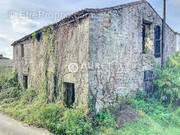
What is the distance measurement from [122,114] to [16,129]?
4.72 m

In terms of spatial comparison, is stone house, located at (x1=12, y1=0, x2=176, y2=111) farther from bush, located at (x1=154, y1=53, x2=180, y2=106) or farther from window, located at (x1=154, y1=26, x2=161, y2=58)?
bush, located at (x1=154, y1=53, x2=180, y2=106)

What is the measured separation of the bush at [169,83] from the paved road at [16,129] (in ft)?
21.1

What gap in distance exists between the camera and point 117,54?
6809mm

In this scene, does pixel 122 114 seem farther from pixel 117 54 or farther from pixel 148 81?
pixel 148 81

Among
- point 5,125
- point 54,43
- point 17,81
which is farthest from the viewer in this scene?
point 17,81

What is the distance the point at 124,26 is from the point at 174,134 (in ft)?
17.0

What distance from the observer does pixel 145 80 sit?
828 cm

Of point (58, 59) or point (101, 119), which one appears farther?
point (58, 59)

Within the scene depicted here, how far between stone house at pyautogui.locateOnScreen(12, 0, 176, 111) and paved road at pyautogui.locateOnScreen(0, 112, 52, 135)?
6.30 feet

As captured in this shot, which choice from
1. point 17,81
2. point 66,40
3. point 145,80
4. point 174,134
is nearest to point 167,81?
point 145,80

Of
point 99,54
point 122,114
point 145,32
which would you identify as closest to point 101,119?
point 122,114

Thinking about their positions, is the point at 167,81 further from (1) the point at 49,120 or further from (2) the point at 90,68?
(1) the point at 49,120

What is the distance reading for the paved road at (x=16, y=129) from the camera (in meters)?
5.73

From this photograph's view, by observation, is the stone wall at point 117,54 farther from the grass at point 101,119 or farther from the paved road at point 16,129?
the paved road at point 16,129
